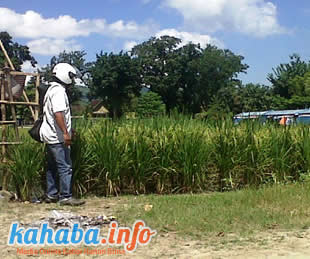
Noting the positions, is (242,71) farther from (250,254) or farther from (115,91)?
(250,254)

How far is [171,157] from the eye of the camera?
802 cm

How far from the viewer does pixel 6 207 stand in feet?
22.1

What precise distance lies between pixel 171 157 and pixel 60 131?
2.06 meters

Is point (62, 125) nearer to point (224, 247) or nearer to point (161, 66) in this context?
point (224, 247)

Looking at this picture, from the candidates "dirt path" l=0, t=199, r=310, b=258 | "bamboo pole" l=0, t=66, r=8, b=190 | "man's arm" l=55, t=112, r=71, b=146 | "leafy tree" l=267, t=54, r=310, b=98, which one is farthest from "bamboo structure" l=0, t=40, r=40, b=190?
"leafy tree" l=267, t=54, r=310, b=98

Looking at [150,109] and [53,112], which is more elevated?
[53,112]

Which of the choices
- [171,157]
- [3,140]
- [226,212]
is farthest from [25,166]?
[226,212]

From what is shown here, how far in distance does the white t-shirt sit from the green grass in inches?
57.3

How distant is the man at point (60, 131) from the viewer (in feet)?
22.3

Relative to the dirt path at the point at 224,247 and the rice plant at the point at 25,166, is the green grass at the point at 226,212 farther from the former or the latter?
the rice plant at the point at 25,166

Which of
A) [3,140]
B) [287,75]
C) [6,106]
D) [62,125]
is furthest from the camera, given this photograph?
[287,75]

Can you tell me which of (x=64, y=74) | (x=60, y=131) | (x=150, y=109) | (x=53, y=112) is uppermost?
(x=64, y=74)

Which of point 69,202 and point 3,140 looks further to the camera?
point 3,140

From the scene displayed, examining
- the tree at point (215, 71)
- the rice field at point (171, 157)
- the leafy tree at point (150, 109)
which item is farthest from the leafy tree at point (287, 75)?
the rice field at point (171, 157)
